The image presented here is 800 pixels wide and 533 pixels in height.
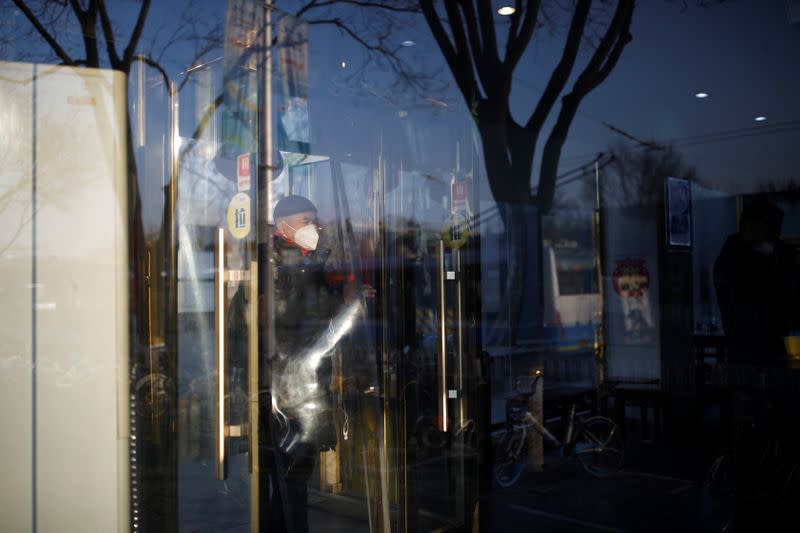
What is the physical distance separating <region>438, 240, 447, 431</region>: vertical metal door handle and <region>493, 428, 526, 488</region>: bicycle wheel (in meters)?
0.92

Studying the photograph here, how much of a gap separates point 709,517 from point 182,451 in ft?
8.53

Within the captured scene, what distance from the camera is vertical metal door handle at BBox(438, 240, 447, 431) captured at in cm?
404

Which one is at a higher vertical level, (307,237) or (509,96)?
(509,96)

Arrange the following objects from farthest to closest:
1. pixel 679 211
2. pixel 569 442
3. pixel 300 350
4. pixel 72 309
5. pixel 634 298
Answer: pixel 634 298 < pixel 569 442 < pixel 679 211 < pixel 300 350 < pixel 72 309

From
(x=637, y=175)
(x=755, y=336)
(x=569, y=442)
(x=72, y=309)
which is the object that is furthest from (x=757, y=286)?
(x=72, y=309)

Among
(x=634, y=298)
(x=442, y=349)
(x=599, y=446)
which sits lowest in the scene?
(x=599, y=446)

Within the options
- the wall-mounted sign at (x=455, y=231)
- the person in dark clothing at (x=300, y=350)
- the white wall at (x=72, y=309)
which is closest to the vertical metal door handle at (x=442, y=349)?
the wall-mounted sign at (x=455, y=231)

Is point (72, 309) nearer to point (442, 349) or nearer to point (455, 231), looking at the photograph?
point (442, 349)

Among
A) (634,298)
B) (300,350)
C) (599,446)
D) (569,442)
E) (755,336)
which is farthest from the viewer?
(634,298)

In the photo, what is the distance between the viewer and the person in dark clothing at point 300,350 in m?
3.38

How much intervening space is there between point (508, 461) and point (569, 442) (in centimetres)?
45

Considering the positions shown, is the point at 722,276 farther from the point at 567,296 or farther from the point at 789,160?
the point at 567,296

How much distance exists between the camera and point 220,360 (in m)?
3.11

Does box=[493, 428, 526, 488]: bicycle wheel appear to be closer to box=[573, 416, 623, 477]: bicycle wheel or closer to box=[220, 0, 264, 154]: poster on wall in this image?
box=[573, 416, 623, 477]: bicycle wheel
